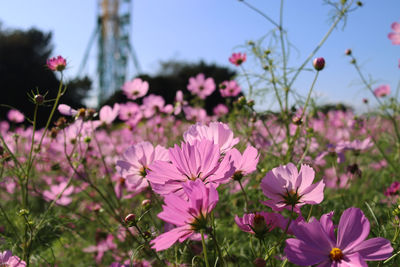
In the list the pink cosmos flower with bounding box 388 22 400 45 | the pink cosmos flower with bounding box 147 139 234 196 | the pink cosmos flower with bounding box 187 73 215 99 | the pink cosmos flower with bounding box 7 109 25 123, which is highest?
the pink cosmos flower with bounding box 388 22 400 45

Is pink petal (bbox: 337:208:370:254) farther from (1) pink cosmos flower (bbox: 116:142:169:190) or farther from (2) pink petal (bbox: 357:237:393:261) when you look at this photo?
(1) pink cosmos flower (bbox: 116:142:169:190)

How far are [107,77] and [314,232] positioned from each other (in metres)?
12.4

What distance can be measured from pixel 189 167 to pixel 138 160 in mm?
193

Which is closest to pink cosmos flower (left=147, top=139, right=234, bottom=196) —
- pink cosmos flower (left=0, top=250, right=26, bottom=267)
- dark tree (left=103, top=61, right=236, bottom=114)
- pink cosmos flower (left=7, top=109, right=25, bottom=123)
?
pink cosmos flower (left=0, top=250, right=26, bottom=267)

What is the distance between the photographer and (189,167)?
16.0 inches

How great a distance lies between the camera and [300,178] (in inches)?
16.9

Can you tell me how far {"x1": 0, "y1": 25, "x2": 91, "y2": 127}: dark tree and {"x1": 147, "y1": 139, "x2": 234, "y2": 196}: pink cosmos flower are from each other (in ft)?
23.4

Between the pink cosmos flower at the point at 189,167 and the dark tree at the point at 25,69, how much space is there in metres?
7.13

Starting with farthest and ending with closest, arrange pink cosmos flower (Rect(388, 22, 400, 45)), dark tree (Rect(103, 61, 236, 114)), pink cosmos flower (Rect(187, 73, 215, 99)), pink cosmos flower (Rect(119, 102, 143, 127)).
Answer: dark tree (Rect(103, 61, 236, 114))
pink cosmos flower (Rect(187, 73, 215, 99))
pink cosmos flower (Rect(119, 102, 143, 127))
pink cosmos flower (Rect(388, 22, 400, 45))

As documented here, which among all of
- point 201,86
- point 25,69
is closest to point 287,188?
point 201,86

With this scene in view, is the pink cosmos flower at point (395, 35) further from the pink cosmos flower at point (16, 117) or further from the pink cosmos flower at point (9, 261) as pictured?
the pink cosmos flower at point (16, 117)

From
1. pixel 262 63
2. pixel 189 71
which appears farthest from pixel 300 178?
pixel 189 71

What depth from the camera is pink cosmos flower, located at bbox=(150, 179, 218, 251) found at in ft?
1.12

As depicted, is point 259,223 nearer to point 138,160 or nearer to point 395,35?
point 138,160
